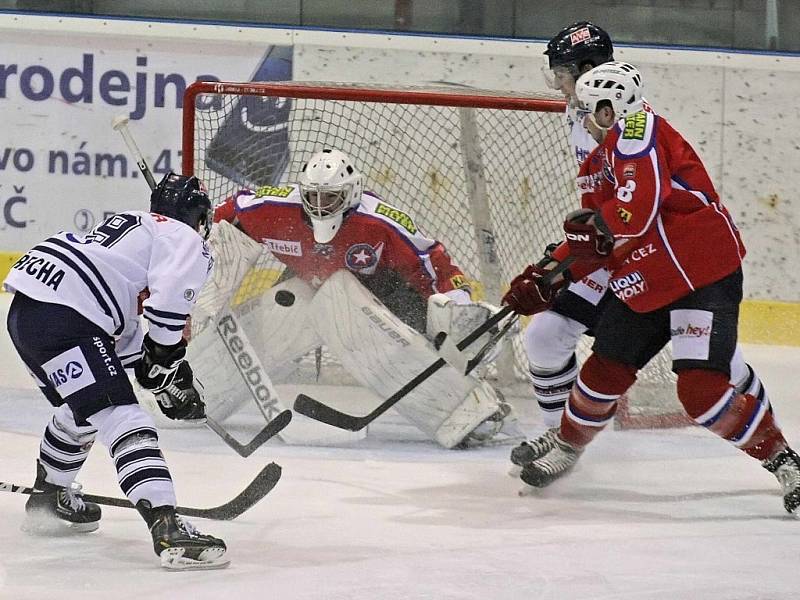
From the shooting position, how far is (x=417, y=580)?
8.38 feet

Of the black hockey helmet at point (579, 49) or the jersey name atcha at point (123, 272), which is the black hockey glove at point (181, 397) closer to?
the jersey name atcha at point (123, 272)

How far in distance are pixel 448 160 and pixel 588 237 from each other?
1.74 m

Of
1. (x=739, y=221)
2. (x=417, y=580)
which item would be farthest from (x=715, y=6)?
(x=417, y=580)

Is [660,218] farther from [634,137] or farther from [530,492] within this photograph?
[530,492]

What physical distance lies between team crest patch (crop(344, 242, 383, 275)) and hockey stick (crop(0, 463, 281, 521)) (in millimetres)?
1115

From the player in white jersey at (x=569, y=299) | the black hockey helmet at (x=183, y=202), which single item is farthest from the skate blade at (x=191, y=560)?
the player in white jersey at (x=569, y=299)

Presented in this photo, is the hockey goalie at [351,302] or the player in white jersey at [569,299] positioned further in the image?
the hockey goalie at [351,302]

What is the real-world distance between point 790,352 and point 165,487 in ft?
10.6

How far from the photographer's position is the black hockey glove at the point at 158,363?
8.57ft

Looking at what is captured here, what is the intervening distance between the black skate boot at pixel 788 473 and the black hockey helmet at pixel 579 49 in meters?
1.06

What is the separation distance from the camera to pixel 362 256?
403 cm

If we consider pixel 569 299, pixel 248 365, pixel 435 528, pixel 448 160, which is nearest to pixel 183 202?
pixel 435 528

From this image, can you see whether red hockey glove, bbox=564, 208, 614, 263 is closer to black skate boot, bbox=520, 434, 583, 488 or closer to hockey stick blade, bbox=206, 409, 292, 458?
black skate boot, bbox=520, 434, 583, 488

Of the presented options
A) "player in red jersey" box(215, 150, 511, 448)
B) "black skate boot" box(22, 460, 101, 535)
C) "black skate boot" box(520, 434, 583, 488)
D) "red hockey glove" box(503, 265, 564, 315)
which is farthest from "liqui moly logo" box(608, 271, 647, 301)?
"black skate boot" box(22, 460, 101, 535)
